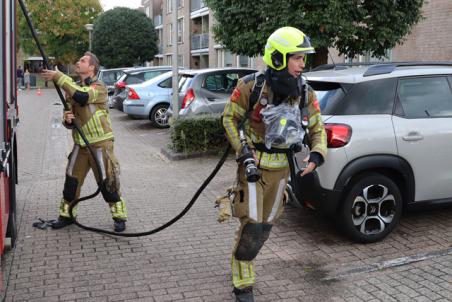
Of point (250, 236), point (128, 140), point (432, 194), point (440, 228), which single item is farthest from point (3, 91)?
point (128, 140)

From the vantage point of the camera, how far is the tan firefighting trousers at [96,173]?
5098mm

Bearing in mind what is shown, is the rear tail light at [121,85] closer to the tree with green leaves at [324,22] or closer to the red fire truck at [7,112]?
the tree with green leaves at [324,22]

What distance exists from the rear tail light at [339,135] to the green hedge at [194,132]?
493 centimetres

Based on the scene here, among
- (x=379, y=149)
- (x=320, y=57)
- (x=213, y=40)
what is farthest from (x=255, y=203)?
(x=213, y=40)

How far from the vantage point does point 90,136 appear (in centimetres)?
502

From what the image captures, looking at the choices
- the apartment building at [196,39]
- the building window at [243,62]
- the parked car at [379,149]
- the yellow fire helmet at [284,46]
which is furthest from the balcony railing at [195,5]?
the yellow fire helmet at [284,46]

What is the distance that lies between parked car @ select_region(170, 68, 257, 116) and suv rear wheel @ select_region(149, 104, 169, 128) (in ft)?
9.12

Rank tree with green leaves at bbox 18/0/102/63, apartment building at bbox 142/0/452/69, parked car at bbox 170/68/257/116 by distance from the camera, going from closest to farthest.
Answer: parked car at bbox 170/68/257/116
apartment building at bbox 142/0/452/69
tree with green leaves at bbox 18/0/102/63

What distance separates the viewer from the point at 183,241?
5039 millimetres

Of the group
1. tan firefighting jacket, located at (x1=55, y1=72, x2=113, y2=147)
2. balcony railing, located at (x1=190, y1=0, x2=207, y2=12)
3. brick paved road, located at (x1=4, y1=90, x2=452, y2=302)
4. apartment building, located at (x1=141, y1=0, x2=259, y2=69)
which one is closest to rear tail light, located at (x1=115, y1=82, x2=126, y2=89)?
brick paved road, located at (x1=4, y1=90, x2=452, y2=302)

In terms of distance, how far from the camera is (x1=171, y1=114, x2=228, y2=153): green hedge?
948 cm

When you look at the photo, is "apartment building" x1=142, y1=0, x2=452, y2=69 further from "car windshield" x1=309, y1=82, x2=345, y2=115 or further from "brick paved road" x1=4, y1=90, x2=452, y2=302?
"brick paved road" x1=4, y1=90, x2=452, y2=302

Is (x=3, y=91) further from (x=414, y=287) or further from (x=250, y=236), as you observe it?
(x=414, y=287)

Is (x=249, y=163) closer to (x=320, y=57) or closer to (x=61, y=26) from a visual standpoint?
(x=320, y=57)
